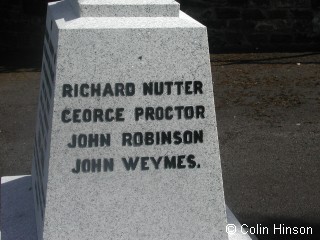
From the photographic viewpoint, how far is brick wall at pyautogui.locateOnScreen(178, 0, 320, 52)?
39.0 ft

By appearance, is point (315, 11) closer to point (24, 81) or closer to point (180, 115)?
point (24, 81)

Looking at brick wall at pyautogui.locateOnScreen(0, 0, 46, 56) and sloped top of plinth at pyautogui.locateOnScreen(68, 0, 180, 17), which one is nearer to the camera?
sloped top of plinth at pyautogui.locateOnScreen(68, 0, 180, 17)

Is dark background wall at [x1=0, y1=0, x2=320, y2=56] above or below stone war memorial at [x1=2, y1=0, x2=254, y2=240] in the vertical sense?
below

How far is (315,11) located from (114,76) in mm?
8255

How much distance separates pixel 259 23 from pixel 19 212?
7549 mm

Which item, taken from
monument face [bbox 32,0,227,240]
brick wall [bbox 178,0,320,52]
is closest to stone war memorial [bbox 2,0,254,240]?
monument face [bbox 32,0,227,240]

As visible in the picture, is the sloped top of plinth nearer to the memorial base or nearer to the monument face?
the monument face

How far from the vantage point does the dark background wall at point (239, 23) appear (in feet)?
39.0

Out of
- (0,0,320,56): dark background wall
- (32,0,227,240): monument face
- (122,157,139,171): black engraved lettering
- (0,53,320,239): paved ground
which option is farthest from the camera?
(0,0,320,56): dark background wall

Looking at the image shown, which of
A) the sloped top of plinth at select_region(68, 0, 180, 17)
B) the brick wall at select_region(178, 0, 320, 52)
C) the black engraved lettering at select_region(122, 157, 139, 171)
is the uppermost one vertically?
the sloped top of plinth at select_region(68, 0, 180, 17)

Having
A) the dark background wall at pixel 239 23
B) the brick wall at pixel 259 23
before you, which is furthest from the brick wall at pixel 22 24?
the brick wall at pixel 259 23

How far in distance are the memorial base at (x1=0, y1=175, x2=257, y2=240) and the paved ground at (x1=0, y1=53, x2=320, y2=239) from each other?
28.1 inches

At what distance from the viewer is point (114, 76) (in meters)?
4.33

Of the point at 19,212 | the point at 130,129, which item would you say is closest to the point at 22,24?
the point at 19,212
